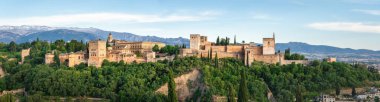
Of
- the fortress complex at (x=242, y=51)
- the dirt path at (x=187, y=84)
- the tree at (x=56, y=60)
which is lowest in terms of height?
the dirt path at (x=187, y=84)

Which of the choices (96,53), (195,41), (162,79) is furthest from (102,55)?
(195,41)

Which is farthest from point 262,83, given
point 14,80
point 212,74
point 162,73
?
point 14,80

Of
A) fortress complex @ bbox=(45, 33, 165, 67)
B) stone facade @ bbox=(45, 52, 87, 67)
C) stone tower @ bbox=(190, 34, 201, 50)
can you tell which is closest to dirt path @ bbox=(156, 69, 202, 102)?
fortress complex @ bbox=(45, 33, 165, 67)

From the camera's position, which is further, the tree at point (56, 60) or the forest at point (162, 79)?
the tree at point (56, 60)

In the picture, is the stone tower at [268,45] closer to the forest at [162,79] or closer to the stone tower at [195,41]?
the forest at [162,79]

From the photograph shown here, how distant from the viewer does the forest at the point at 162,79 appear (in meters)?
49.7

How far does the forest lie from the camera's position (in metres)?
49.7

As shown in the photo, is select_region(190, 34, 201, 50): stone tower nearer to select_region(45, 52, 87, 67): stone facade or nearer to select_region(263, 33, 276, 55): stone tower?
select_region(263, 33, 276, 55): stone tower

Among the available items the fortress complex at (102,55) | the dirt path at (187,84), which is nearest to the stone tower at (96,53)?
the fortress complex at (102,55)

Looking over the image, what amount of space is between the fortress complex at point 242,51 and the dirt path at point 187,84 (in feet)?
12.7

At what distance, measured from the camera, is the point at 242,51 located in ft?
191

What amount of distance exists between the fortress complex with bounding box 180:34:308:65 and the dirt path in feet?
12.7

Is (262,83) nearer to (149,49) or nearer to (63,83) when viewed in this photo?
(149,49)

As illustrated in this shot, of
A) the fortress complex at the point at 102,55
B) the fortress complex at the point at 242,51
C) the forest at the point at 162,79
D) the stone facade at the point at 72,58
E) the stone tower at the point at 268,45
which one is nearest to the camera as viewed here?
the forest at the point at 162,79
